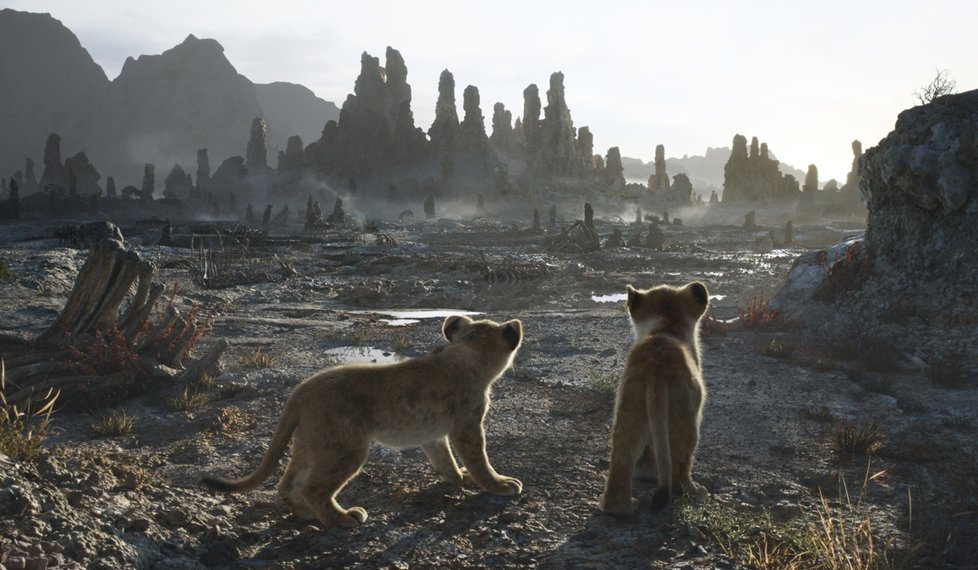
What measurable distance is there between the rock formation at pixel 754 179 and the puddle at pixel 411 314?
108754 millimetres

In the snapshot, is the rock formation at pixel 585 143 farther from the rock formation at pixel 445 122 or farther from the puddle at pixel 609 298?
the puddle at pixel 609 298

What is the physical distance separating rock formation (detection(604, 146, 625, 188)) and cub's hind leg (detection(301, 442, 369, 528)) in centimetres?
13422

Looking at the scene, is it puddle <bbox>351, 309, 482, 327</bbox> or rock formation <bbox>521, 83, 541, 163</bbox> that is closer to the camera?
puddle <bbox>351, 309, 482, 327</bbox>

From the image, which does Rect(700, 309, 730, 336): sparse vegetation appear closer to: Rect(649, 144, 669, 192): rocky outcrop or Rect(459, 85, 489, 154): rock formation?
Rect(459, 85, 489, 154): rock formation

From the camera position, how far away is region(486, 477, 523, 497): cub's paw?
4.93 meters

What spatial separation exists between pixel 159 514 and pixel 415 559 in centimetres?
160

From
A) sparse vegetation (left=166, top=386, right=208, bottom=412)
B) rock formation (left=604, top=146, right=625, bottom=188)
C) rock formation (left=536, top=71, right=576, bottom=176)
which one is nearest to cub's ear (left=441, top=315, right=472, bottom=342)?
sparse vegetation (left=166, top=386, right=208, bottom=412)

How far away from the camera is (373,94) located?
423 feet

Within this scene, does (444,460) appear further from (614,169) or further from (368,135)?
(614,169)

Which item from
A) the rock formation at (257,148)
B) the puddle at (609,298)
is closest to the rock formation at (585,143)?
the rock formation at (257,148)

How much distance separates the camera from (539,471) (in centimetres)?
559

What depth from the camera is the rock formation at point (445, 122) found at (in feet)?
406

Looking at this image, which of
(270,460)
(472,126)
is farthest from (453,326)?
(472,126)

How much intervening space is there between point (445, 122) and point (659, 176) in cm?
4850
